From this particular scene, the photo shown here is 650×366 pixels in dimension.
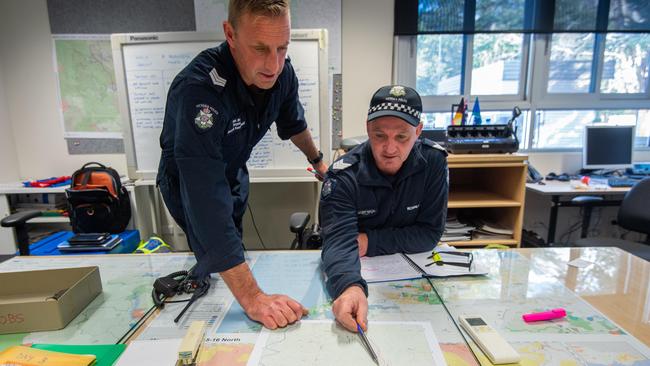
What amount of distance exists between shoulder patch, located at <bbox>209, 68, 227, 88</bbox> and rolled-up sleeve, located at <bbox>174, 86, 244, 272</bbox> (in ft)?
0.19

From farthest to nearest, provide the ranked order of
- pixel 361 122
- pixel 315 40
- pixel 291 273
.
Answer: pixel 361 122
pixel 315 40
pixel 291 273

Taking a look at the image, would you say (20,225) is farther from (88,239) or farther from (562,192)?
(562,192)

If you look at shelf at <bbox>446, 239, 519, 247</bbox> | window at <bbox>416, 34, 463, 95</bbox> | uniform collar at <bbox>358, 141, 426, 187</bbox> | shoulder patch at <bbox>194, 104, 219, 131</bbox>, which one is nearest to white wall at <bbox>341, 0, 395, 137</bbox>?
window at <bbox>416, 34, 463, 95</bbox>

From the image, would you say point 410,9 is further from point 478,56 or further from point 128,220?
point 128,220

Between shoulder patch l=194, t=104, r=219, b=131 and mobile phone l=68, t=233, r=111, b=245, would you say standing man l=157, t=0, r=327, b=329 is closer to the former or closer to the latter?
shoulder patch l=194, t=104, r=219, b=131

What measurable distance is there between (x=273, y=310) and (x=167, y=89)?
191 centimetres

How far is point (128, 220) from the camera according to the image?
211cm

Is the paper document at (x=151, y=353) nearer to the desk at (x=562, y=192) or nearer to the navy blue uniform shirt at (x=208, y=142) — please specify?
the navy blue uniform shirt at (x=208, y=142)

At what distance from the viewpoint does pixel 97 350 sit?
617 mm

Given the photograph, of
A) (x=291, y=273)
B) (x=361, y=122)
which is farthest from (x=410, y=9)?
(x=291, y=273)

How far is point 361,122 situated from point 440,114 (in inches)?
25.8

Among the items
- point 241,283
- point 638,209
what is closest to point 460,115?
point 638,209

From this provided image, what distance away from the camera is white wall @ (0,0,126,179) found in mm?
2307

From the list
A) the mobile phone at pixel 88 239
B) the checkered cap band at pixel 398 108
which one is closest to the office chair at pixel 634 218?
the checkered cap band at pixel 398 108
